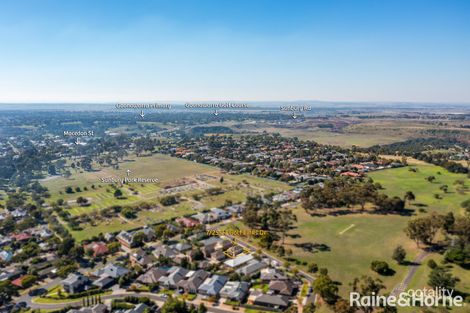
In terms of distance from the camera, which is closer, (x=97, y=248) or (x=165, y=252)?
(x=165, y=252)

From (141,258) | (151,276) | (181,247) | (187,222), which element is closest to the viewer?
(151,276)

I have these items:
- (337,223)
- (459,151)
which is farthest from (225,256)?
(459,151)

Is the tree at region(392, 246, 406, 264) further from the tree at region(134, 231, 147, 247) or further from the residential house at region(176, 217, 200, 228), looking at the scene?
the tree at region(134, 231, 147, 247)

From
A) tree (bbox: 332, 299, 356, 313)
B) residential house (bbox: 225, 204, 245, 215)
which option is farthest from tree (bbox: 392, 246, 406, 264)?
residential house (bbox: 225, 204, 245, 215)

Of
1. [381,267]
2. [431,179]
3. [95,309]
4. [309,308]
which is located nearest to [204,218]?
[95,309]

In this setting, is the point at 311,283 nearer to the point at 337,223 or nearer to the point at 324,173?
the point at 337,223

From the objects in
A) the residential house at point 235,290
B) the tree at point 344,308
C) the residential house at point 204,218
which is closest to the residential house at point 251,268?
the residential house at point 235,290

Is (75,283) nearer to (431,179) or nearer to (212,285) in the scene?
(212,285)
